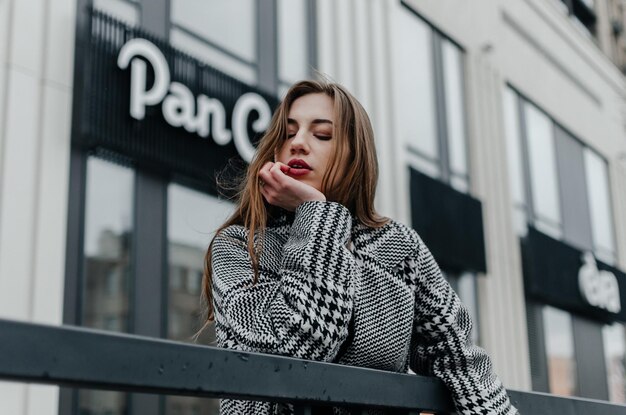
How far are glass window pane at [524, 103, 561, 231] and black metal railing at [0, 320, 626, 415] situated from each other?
14493 millimetres

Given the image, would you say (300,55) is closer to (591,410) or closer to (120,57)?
(120,57)

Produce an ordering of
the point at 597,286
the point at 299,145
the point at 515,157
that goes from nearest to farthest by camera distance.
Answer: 1. the point at 299,145
2. the point at 515,157
3. the point at 597,286

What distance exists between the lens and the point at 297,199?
214 centimetres

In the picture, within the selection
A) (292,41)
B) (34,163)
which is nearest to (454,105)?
(292,41)

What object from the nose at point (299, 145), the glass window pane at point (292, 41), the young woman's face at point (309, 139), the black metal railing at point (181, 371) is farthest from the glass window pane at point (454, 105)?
Result: the black metal railing at point (181, 371)

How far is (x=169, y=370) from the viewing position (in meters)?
1.22

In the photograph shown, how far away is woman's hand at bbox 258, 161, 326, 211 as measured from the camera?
6.97ft

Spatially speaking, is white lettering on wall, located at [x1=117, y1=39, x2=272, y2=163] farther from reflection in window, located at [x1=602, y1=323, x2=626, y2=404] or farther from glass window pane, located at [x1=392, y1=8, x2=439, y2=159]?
reflection in window, located at [x1=602, y1=323, x2=626, y2=404]

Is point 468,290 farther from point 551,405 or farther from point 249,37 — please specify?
point 551,405

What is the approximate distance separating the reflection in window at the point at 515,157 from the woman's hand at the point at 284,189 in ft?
41.4

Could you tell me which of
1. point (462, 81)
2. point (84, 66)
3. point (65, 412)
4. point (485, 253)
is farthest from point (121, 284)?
point (462, 81)

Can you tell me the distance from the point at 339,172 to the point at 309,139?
12 cm

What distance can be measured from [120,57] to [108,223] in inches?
54.7

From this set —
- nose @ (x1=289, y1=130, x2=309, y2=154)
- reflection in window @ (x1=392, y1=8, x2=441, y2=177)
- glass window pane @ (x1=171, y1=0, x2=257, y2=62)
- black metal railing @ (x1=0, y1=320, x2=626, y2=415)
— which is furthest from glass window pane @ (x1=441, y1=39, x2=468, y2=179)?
black metal railing @ (x1=0, y1=320, x2=626, y2=415)
